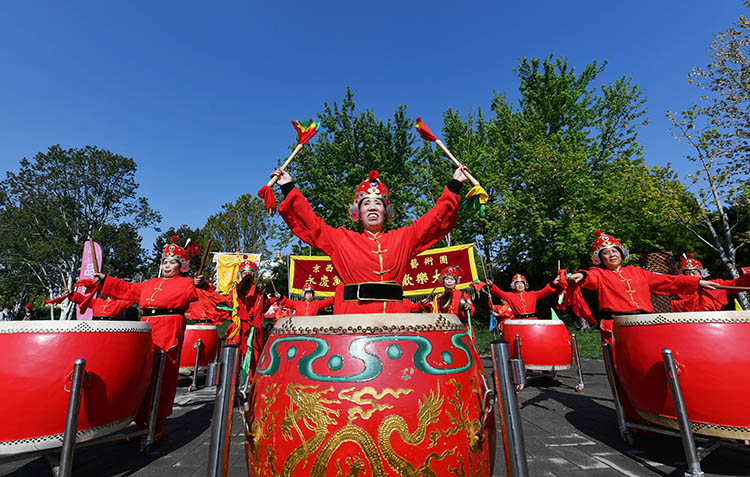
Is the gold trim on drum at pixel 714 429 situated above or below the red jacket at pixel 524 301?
below

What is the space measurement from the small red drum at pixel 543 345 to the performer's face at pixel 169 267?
4777 millimetres

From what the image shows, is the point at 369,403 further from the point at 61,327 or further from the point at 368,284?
the point at 61,327

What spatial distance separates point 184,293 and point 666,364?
169 inches

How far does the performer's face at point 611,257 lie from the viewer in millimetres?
4055

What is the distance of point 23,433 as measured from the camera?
212 cm

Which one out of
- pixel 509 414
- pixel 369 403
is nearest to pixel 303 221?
pixel 369 403

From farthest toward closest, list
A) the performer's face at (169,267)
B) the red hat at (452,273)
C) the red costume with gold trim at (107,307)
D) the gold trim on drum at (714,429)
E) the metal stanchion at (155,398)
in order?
the red hat at (452,273)
the performer's face at (169,267)
the red costume with gold trim at (107,307)
the metal stanchion at (155,398)
the gold trim on drum at (714,429)

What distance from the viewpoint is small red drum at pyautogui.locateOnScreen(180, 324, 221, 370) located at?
21.2 feet

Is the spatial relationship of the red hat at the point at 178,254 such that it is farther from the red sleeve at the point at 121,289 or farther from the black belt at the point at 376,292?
the black belt at the point at 376,292

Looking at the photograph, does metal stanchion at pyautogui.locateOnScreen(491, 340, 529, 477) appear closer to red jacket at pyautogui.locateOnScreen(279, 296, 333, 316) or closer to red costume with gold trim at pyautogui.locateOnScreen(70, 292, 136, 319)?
red costume with gold trim at pyautogui.locateOnScreen(70, 292, 136, 319)

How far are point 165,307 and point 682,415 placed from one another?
176 inches

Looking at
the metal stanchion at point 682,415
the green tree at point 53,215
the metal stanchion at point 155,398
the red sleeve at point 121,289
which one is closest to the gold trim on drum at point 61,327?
the metal stanchion at point 155,398

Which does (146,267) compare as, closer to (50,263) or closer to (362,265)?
(50,263)

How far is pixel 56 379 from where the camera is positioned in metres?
2.23
